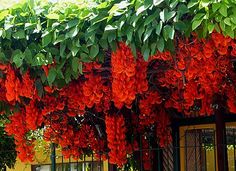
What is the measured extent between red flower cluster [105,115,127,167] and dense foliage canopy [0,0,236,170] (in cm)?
4

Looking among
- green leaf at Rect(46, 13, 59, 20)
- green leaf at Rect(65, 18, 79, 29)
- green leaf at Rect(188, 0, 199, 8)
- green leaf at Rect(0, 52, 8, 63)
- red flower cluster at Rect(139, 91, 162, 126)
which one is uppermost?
green leaf at Rect(46, 13, 59, 20)

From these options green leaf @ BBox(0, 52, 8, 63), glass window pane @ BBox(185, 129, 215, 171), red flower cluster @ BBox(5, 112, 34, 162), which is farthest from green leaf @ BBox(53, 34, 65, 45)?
glass window pane @ BBox(185, 129, 215, 171)

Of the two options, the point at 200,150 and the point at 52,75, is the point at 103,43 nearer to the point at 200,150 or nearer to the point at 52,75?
the point at 52,75

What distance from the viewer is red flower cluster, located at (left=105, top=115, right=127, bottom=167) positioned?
5.32 metres

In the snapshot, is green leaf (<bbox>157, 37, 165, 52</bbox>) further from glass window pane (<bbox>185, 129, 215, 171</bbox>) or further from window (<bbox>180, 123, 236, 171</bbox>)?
glass window pane (<bbox>185, 129, 215, 171</bbox>)

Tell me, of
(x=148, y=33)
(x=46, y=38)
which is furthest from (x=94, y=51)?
(x=148, y=33)

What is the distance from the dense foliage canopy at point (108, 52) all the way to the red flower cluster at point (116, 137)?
0.04 m

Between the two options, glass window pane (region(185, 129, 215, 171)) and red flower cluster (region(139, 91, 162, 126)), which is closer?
red flower cluster (region(139, 91, 162, 126))

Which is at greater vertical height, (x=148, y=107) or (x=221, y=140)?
(x=148, y=107)

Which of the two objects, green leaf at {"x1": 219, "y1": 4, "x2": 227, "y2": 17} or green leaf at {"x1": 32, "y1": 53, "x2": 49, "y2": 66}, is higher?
green leaf at {"x1": 219, "y1": 4, "x2": 227, "y2": 17}

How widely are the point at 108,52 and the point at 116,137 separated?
1548 mm

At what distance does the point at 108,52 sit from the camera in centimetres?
398

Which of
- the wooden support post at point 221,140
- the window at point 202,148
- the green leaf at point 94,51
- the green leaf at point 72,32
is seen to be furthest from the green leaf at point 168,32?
the window at point 202,148

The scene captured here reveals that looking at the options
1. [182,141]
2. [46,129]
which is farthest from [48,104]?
[182,141]
